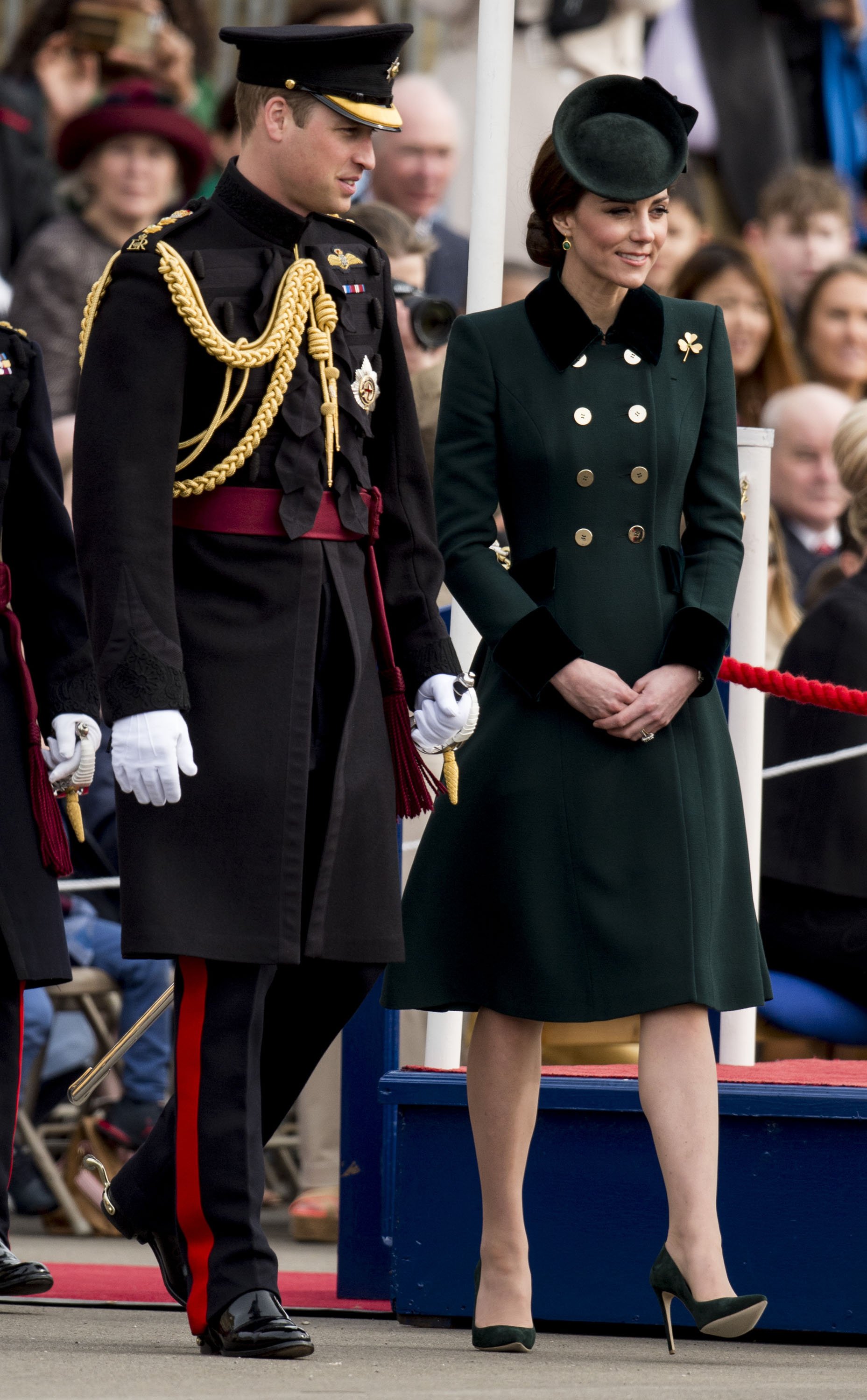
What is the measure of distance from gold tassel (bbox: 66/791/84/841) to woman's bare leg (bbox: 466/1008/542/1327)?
74cm

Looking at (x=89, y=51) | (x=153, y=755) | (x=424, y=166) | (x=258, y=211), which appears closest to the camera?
(x=153, y=755)

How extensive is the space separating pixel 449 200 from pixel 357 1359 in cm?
540

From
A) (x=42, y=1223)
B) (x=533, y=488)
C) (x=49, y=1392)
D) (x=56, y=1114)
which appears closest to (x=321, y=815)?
(x=533, y=488)

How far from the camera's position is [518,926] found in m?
3.53

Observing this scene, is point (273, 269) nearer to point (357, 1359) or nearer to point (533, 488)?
point (533, 488)

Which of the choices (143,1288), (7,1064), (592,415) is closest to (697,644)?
(592,415)

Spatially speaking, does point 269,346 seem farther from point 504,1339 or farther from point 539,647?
point 504,1339

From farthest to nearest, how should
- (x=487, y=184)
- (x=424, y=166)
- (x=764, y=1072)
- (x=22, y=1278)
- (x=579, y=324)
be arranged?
1. (x=424, y=166)
2. (x=487, y=184)
3. (x=764, y=1072)
4. (x=22, y=1278)
5. (x=579, y=324)

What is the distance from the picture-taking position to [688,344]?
12.1ft

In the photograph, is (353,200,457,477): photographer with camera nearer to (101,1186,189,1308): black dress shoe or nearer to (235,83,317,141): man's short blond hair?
(235,83,317,141): man's short blond hair

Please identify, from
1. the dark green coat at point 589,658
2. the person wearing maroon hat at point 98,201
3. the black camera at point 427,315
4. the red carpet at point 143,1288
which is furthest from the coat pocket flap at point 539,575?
the person wearing maroon hat at point 98,201

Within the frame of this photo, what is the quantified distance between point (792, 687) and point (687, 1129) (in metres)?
0.99

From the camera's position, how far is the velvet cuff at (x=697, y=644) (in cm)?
354

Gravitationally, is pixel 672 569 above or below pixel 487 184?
below
